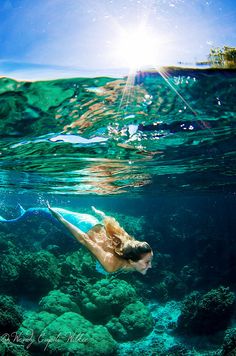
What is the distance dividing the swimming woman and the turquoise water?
0.49 metres

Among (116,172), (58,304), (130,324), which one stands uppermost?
(116,172)

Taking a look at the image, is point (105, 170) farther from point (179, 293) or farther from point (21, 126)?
point (179, 293)

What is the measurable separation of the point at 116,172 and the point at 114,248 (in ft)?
54.1

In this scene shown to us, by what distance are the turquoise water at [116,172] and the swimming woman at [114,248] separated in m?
0.49

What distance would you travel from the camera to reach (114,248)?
3.77m

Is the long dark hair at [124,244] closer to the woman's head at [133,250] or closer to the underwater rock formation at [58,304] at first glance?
the woman's head at [133,250]

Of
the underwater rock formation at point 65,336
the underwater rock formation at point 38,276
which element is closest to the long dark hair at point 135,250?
the underwater rock formation at point 65,336

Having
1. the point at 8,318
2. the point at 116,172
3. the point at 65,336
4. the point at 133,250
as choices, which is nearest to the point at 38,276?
the point at 65,336

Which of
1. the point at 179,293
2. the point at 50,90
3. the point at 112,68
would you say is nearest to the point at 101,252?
the point at 112,68

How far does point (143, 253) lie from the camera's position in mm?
3379

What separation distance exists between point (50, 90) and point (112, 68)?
210 centimetres

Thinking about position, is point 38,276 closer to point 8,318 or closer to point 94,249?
point 8,318

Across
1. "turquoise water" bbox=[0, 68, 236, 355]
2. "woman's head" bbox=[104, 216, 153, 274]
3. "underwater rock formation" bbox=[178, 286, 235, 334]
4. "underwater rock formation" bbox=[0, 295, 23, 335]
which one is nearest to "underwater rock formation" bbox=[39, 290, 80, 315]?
"turquoise water" bbox=[0, 68, 236, 355]

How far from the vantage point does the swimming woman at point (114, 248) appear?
11.2 ft
